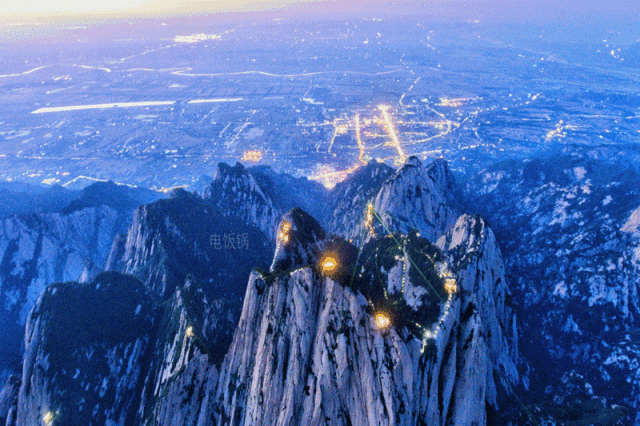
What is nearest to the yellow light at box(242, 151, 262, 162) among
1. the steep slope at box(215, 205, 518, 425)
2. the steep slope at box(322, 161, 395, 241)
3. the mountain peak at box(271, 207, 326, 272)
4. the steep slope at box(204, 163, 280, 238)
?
the steep slope at box(322, 161, 395, 241)

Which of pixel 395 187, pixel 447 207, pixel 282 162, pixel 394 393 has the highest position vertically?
pixel 394 393

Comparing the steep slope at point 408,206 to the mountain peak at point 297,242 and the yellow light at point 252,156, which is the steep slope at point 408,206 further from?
the yellow light at point 252,156

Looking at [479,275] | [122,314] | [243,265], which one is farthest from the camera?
[243,265]

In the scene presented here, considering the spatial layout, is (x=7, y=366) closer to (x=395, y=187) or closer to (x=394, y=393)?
(x=394, y=393)

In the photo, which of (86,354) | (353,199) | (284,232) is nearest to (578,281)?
(284,232)

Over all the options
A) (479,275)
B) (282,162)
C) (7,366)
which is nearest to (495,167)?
(479,275)

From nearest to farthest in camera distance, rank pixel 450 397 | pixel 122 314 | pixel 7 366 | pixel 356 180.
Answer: pixel 450 397, pixel 122 314, pixel 7 366, pixel 356 180

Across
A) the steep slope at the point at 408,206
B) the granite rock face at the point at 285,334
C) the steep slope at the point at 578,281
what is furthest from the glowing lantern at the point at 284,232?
the steep slope at the point at 578,281
